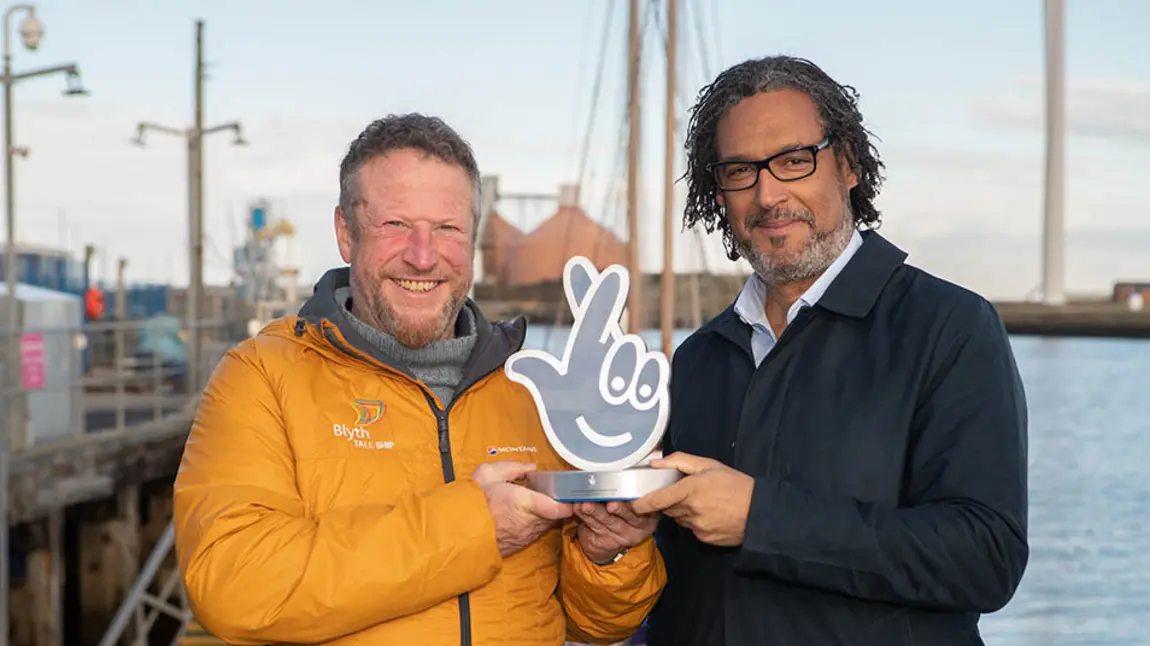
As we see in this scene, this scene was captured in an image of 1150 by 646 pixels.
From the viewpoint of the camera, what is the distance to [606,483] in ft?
6.55

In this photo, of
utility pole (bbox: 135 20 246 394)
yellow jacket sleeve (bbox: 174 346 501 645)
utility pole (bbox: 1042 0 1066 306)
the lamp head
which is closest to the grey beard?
yellow jacket sleeve (bbox: 174 346 501 645)

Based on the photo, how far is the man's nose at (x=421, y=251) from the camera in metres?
2.13

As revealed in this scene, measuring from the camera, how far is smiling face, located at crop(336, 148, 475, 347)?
2133 mm

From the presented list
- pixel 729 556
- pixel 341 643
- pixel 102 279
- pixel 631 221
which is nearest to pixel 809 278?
pixel 729 556

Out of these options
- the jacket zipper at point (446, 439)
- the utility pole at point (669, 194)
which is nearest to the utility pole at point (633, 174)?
the utility pole at point (669, 194)

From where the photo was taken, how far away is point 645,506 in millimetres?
1979

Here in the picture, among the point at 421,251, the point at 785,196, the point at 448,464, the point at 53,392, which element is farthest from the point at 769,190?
the point at 53,392

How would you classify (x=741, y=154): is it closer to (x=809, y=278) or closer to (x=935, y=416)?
(x=809, y=278)

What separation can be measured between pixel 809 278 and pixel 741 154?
10.4 inches

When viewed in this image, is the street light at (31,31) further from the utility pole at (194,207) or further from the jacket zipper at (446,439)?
the jacket zipper at (446,439)

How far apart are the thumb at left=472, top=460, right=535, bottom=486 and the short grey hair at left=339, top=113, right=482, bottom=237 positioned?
489mm

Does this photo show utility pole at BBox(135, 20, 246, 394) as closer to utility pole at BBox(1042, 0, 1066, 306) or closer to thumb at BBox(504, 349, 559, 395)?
thumb at BBox(504, 349, 559, 395)

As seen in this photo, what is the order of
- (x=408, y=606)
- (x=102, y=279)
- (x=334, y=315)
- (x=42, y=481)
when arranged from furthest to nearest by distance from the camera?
(x=102, y=279) → (x=42, y=481) → (x=334, y=315) → (x=408, y=606)

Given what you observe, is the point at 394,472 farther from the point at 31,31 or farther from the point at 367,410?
the point at 31,31
